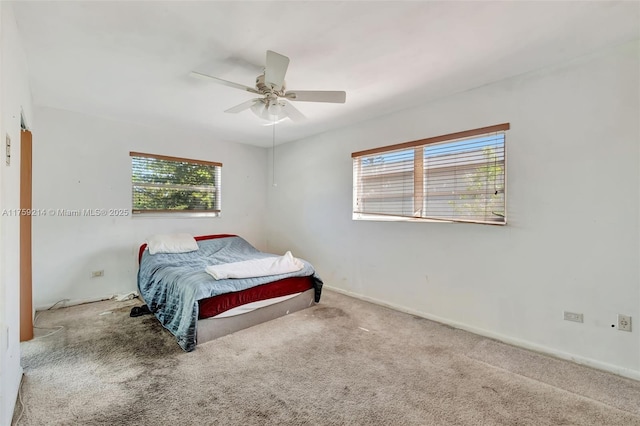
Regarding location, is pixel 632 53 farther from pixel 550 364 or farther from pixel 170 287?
pixel 170 287

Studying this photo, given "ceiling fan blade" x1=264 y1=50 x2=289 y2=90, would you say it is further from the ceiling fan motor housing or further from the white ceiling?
the white ceiling

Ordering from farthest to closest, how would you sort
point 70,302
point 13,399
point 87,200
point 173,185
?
point 173,185
point 87,200
point 70,302
point 13,399

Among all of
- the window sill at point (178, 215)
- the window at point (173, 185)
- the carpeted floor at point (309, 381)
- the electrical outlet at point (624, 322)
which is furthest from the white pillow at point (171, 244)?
the electrical outlet at point (624, 322)

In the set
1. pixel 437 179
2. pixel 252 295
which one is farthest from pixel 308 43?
pixel 252 295

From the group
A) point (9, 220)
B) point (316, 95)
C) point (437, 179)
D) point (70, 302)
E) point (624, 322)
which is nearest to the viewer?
point (9, 220)

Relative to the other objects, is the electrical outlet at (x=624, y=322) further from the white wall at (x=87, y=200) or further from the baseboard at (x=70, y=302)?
the baseboard at (x=70, y=302)

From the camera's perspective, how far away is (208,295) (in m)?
2.44

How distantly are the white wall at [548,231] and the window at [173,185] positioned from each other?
287cm

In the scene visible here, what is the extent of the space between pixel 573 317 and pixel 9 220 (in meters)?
3.83

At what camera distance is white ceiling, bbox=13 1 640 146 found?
168cm

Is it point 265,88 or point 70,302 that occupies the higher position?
point 265,88

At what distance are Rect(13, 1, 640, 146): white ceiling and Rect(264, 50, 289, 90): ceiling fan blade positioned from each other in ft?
0.69

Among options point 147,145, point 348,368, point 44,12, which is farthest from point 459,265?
point 147,145

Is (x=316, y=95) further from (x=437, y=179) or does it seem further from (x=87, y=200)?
(x=87, y=200)
